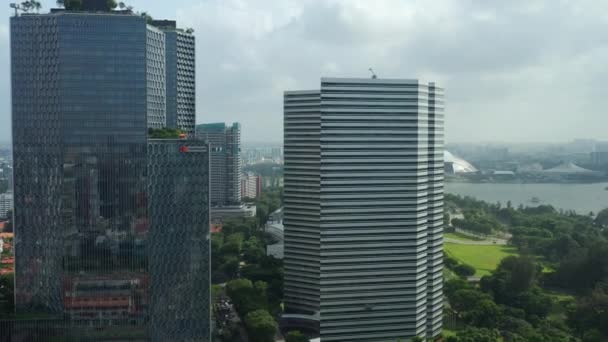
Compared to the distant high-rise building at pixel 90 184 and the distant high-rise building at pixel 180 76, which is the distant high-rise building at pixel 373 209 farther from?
the distant high-rise building at pixel 180 76

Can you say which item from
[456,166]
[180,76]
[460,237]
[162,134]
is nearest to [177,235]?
[162,134]

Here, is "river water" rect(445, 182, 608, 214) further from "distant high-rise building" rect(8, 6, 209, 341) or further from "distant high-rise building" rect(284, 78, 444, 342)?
"distant high-rise building" rect(8, 6, 209, 341)

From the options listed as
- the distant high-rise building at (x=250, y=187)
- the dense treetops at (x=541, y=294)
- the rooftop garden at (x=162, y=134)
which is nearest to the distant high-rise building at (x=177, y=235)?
the rooftop garden at (x=162, y=134)

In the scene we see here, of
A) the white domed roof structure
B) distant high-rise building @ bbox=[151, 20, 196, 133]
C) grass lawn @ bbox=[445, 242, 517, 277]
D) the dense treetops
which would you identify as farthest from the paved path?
the white domed roof structure

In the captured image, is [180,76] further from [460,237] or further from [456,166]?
[456,166]

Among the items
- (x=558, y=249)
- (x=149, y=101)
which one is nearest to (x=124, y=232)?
(x=149, y=101)

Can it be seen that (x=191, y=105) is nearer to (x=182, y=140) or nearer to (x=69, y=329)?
(x=182, y=140)
